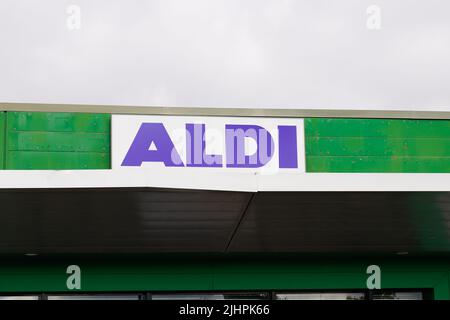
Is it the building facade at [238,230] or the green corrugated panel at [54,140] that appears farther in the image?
the green corrugated panel at [54,140]

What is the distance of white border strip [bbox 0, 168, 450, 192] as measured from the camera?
23.4 ft

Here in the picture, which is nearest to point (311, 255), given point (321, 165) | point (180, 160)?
point (321, 165)

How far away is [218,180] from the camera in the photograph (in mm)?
7348

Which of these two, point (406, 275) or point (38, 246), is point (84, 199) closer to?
point (38, 246)

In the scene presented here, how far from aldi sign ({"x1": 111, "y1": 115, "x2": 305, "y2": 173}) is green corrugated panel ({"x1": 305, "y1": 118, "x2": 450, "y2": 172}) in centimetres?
33

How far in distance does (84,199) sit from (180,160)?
345cm

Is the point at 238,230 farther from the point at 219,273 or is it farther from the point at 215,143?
the point at 219,273

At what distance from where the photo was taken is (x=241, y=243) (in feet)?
34.9

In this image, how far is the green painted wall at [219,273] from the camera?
11305mm

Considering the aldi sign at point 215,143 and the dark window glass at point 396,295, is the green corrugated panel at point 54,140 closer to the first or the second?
the aldi sign at point 215,143


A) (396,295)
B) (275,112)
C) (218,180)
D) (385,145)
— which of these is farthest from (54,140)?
(396,295)

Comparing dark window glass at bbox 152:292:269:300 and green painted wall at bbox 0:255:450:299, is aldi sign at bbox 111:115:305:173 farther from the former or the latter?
dark window glass at bbox 152:292:269:300

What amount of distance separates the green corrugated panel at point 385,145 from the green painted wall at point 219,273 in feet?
4.68

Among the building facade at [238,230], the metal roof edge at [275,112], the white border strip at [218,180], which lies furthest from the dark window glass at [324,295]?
the white border strip at [218,180]
